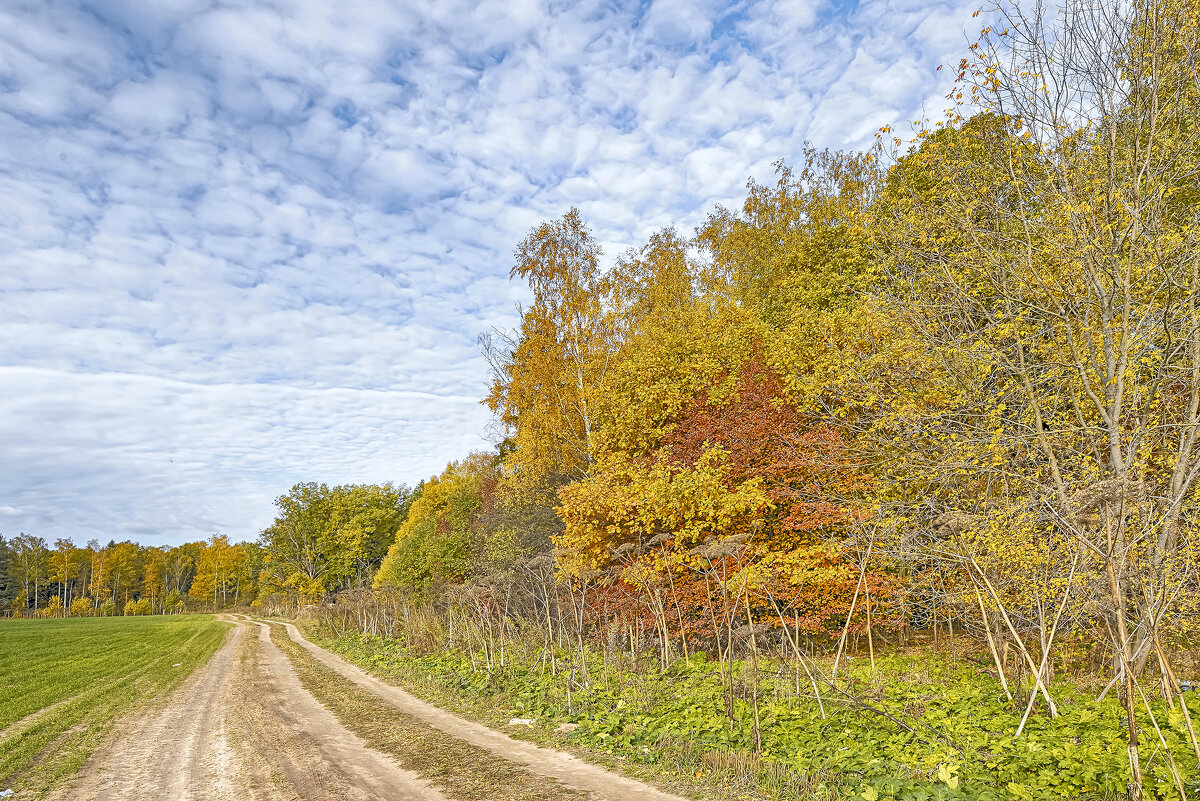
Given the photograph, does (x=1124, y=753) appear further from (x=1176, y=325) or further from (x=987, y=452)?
(x=1176, y=325)

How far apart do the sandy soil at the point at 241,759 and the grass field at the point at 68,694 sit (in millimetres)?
451

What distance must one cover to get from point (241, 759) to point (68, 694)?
9.56 m

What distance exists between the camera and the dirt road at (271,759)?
21.8 feet

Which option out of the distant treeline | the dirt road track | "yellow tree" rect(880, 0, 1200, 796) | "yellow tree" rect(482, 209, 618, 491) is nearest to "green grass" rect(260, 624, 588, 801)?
the dirt road track

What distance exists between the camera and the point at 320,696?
1252cm

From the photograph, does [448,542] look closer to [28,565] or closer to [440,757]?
[440,757]

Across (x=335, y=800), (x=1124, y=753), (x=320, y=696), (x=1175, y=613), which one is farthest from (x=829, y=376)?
(x=320, y=696)

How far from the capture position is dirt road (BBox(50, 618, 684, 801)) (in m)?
6.64

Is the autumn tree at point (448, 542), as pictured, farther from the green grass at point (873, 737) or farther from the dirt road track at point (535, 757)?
the green grass at point (873, 737)

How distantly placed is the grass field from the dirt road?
0.45 m

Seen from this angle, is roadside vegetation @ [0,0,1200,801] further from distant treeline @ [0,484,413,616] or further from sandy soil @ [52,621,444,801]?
distant treeline @ [0,484,413,616]

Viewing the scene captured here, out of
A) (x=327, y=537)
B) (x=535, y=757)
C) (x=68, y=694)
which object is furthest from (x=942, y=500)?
(x=327, y=537)

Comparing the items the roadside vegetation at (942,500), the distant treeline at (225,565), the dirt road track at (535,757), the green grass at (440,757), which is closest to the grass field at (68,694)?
the green grass at (440,757)

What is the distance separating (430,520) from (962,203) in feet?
98.1
